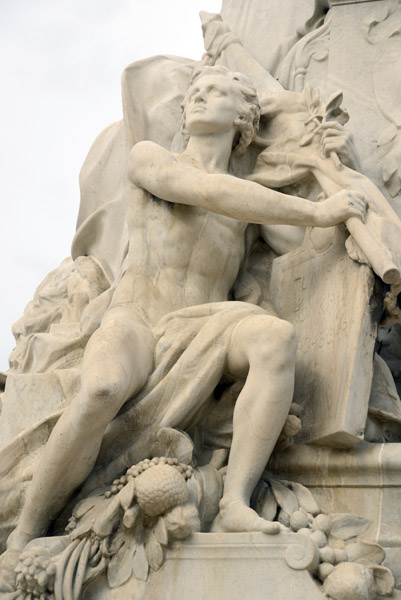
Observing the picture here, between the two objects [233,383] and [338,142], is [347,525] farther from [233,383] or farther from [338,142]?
[338,142]

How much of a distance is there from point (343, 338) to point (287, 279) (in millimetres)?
639

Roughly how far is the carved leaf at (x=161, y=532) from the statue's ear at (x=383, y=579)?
0.92m

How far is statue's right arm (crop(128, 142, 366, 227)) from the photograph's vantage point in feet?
18.1

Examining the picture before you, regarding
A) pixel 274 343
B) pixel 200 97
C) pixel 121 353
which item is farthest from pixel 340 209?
pixel 121 353

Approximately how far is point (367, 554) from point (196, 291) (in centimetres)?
169

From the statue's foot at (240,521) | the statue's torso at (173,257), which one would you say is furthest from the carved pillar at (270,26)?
the statue's foot at (240,521)

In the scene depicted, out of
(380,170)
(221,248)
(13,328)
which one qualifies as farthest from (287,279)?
(13,328)

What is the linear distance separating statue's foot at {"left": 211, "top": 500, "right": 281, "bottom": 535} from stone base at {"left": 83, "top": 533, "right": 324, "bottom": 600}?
1.7 inches

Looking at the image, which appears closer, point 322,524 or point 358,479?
point 322,524

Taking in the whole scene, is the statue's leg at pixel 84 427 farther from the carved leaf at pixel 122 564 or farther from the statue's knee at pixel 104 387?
the carved leaf at pixel 122 564

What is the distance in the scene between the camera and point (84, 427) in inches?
195

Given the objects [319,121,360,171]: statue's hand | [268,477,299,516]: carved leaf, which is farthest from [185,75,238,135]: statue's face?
[268,477,299,516]: carved leaf

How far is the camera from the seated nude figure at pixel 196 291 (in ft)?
16.4

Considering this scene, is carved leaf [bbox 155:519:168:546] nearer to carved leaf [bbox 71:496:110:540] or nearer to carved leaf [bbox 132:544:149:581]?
A: carved leaf [bbox 132:544:149:581]
